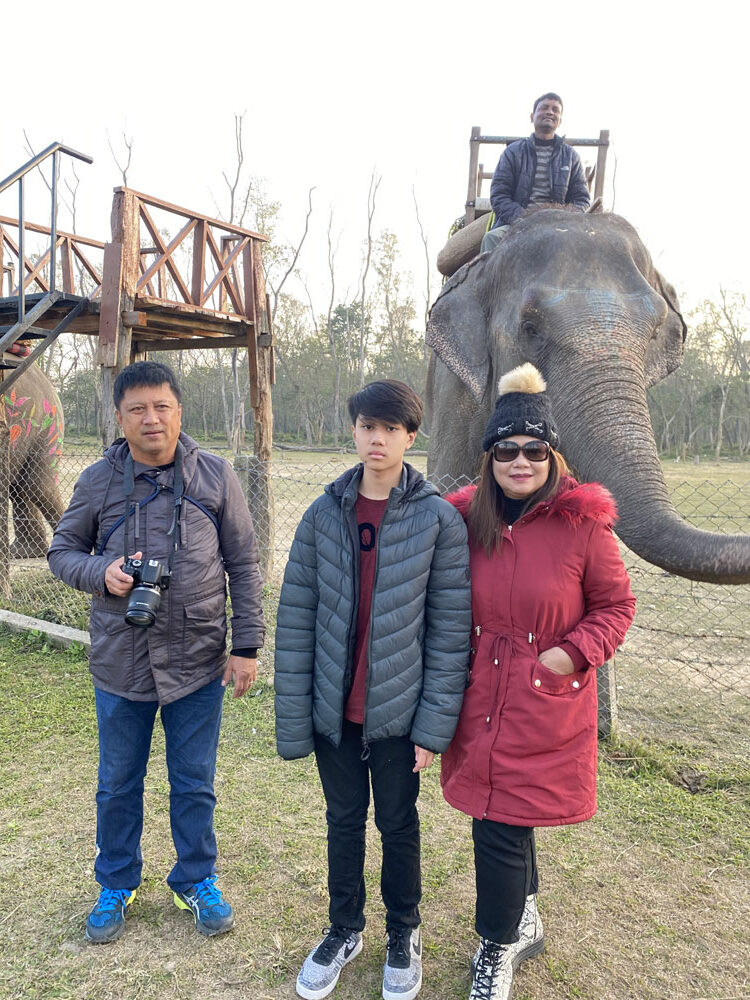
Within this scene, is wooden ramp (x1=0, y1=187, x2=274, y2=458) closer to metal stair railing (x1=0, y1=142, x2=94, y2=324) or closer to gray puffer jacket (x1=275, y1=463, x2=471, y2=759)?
metal stair railing (x1=0, y1=142, x2=94, y2=324)

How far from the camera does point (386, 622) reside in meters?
2.20

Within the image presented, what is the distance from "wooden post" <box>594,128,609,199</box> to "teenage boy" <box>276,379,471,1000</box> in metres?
7.13

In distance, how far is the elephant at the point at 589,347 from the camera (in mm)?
2965

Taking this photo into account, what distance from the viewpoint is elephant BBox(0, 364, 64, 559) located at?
916 centimetres

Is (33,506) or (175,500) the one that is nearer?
(175,500)

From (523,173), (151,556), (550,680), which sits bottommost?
(550,680)

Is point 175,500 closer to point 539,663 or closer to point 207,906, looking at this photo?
point 539,663

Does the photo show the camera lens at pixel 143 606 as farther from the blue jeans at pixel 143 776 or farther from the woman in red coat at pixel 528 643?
the woman in red coat at pixel 528 643

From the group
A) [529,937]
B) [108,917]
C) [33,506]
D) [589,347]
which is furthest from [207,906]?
[33,506]

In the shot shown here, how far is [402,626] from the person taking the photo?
86.5 inches

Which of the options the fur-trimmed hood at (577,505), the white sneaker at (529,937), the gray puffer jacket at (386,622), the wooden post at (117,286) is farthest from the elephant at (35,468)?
the fur-trimmed hood at (577,505)

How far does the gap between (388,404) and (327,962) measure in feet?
6.22

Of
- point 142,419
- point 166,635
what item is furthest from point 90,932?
point 142,419

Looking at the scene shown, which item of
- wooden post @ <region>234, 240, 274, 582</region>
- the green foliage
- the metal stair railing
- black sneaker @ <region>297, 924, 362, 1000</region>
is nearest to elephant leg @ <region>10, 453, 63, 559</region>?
wooden post @ <region>234, 240, 274, 582</region>
